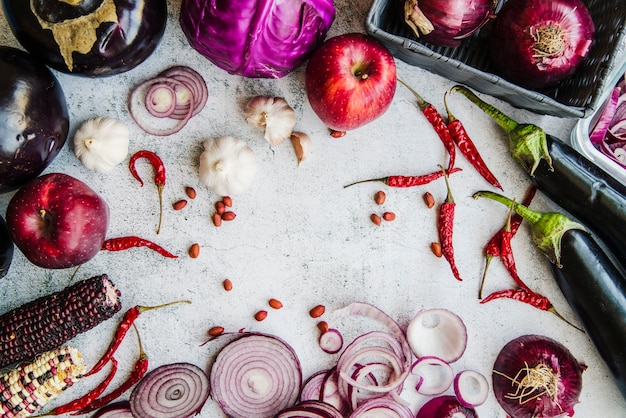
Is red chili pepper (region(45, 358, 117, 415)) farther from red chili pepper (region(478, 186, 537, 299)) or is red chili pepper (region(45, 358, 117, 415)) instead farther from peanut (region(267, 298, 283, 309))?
red chili pepper (region(478, 186, 537, 299))

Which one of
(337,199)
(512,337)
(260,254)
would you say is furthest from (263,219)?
(512,337)

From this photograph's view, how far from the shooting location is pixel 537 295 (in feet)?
7.47

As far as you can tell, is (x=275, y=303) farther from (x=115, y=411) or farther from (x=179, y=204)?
(x=115, y=411)

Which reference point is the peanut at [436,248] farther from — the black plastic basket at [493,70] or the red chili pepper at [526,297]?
the black plastic basket at [493,70]

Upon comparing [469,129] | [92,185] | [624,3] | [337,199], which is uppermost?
[624,3]

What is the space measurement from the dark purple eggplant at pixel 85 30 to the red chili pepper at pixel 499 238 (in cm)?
137

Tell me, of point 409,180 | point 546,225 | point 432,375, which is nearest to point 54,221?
point 409,180

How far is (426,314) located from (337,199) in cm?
53

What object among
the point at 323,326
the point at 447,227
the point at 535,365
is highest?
the point at 447,227

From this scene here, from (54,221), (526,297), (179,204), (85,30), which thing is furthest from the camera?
(526,297)

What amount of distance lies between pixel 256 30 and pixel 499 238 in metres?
1.14

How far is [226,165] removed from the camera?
209 centimetres

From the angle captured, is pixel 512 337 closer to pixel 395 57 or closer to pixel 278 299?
pixel 278 299

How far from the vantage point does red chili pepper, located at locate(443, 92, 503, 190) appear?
2225 millimetres
